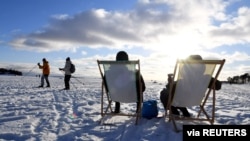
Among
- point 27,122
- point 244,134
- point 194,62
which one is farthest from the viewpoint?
point 27,122

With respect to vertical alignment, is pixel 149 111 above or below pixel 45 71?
below

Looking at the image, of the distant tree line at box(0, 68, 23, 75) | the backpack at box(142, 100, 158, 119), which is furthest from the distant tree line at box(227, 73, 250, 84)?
the backpack at box(142, 100, 158, 119)

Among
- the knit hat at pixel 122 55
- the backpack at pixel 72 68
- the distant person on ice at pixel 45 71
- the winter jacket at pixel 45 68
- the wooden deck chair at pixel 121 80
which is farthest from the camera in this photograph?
the winter jacket at pixel 45 68

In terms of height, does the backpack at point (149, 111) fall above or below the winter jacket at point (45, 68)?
below

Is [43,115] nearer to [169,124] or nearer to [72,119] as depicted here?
[72,119]

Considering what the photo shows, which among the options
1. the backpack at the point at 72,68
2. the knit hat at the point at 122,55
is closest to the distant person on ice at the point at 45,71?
the backpack at the point at 72,68

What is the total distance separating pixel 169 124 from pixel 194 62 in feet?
4.03

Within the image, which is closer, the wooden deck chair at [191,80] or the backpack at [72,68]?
the wooden deck chair at [191,80]

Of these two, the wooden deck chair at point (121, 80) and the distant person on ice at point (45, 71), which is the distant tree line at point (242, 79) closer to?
the distant person on ice at point (45, 71)

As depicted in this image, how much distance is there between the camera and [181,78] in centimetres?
509

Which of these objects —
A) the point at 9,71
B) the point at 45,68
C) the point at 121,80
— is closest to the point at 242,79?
the point at 9,71

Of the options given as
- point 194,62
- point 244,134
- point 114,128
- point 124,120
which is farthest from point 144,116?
point 244,134

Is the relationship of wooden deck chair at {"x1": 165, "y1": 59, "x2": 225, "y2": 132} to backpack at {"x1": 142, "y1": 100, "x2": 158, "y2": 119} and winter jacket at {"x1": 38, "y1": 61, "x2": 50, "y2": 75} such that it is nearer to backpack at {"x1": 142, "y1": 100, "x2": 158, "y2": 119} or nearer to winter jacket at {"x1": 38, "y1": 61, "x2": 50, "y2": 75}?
backpack at {"x1": 142, "y1": 100, "x2": 158, "y2": 119}

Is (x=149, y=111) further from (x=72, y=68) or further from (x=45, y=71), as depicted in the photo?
(x=45, y=71)
